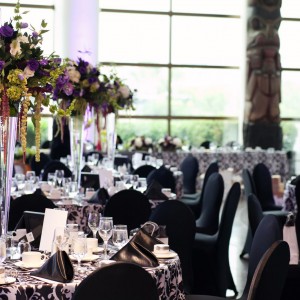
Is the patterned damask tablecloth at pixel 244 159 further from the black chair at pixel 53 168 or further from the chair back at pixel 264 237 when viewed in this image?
the chair back at pixel 264 237

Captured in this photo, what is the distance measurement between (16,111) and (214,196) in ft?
9.89

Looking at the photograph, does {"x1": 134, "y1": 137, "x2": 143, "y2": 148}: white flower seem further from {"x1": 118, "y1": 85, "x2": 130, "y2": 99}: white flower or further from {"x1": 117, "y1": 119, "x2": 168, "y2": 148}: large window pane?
→ {"x1": 118, "y1": 85, "x2": 130, "y2": 99}: white flower

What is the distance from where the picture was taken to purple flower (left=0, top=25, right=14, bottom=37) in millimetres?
4160

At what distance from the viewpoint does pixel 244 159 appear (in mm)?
14008

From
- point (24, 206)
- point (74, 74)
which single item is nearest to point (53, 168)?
point (74, 74)

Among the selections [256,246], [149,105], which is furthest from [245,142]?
[256,246]

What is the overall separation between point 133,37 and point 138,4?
0.65 meters

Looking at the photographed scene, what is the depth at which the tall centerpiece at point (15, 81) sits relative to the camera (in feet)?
13.5

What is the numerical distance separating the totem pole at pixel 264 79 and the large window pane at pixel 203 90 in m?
1.11

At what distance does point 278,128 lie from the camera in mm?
15094

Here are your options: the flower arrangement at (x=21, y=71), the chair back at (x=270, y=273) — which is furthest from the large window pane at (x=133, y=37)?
the chair back at (x=270, y=273)

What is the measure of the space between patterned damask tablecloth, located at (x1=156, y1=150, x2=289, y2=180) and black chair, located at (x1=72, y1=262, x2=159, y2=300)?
10.7 metres

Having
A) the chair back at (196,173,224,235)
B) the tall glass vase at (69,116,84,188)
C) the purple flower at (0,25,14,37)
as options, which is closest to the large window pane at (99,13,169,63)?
the tall glass vase at (69,116,84,188)

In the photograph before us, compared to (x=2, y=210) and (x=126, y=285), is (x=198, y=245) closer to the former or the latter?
(x=2, y=210)
